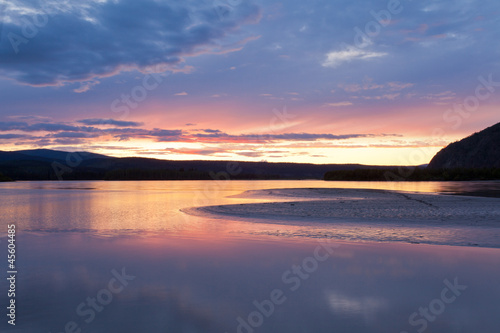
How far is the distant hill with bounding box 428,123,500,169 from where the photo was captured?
114 meters

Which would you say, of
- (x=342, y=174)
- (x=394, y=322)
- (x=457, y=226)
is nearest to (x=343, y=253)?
(x=394, y=322)

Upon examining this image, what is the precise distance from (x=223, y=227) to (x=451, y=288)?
896 cm

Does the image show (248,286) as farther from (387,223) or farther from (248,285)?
(387,223)

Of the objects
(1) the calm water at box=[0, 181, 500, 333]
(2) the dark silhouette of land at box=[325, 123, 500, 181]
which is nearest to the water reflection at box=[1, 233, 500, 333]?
(1) the calm water at box=[0, 181, 500, 333]

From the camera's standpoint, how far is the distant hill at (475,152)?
114 metres

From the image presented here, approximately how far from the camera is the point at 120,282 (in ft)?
23.7

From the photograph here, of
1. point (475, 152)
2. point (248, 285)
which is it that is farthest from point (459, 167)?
point (248, 285)

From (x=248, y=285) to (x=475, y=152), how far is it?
133m

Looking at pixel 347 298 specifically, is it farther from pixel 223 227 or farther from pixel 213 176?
pixel 213 176

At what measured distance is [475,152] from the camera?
122m

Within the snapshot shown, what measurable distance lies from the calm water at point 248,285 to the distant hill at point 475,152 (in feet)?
369

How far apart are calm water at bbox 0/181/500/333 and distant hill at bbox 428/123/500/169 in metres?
112

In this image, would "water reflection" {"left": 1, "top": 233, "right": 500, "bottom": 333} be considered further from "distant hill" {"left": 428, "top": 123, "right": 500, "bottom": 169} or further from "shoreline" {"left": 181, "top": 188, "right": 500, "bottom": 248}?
"distant hill" {"left": 428, "top": 123, "right": 500, "bottom": 169}

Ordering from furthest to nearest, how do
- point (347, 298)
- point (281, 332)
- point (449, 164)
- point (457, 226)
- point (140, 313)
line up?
1. point (449, 164)
2. point (457, 226)
3. point (347, 298)
4. point (140, 313)
5. point (281, 332)
